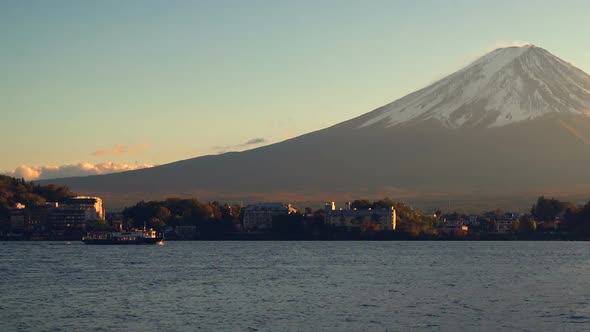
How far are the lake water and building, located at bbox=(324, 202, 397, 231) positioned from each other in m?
89.9

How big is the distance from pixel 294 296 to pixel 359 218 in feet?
411

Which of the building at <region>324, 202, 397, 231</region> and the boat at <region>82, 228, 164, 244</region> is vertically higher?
the building at <region>324, 202, 397, 231</region>

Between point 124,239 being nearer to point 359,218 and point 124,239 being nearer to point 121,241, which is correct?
point 121,241

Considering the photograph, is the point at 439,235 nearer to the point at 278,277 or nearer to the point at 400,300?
the point at 278,277

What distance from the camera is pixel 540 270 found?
260 ft

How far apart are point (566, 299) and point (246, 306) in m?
16.6

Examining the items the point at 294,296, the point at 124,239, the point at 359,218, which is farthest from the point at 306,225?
the point at 294,296

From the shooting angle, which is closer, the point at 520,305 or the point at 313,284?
the point at 520,305

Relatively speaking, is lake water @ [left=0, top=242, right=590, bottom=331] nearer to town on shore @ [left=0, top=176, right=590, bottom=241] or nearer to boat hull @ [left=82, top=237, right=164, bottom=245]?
boat hull @ [left=82, top=237, right=164, bottom=245]

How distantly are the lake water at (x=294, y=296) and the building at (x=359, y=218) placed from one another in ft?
295

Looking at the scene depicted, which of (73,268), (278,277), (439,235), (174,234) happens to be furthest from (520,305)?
(174,234)

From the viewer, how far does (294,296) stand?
2239 inches

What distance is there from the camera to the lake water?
4506cm

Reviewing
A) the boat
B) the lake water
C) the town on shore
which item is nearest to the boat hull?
the boat
